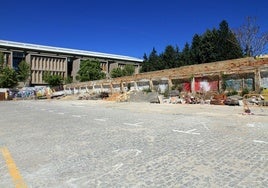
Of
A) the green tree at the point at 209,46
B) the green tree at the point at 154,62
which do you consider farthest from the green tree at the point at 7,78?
the green tree at the point at 209,46

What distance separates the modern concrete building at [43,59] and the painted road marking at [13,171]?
296 ft

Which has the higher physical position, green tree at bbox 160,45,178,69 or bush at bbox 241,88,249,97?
green tree at bbox 160,45,178,69

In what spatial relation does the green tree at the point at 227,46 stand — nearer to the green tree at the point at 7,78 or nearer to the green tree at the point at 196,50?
the green tree at the point at 196,50

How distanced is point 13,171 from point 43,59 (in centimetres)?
9976

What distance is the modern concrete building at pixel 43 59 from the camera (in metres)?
92.2

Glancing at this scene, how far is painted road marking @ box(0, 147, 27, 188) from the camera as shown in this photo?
14.8 ft

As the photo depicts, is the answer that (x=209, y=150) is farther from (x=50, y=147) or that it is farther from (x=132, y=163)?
(x=50, y=147)

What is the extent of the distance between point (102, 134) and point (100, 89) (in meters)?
42.9

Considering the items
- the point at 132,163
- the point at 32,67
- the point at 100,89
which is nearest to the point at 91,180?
the point at 132,163

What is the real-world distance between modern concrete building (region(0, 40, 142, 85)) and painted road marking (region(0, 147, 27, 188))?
9026 centimetres

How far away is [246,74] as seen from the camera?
24500mm

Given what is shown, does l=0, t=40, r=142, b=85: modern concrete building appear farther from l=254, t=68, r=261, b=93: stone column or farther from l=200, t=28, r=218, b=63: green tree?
l=254, t=68, r=261, b=93: stone column

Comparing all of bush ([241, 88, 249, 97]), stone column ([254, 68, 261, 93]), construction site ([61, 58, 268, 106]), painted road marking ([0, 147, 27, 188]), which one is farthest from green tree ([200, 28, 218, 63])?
painted road marking ([0, 147, 27, 188])

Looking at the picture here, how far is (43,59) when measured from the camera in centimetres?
9931
